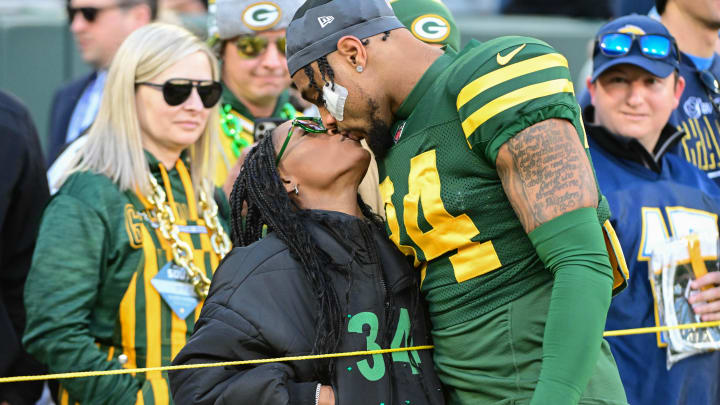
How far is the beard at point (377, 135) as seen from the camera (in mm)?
2598

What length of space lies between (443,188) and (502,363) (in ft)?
1.51

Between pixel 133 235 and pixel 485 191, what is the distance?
1691 mm

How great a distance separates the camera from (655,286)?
145 inches

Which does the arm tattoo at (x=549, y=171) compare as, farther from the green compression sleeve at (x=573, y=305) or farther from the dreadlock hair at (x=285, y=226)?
the dreadlock hair at (x=285, y=226)

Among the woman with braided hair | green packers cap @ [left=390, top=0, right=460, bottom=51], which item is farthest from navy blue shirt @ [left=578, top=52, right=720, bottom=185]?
the woman with braided hair

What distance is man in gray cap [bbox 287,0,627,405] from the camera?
2.24 meters

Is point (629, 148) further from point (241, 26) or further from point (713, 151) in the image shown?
point (241, 26)

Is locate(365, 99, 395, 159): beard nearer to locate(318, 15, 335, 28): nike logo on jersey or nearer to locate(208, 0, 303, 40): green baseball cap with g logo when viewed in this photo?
locate(318, 15, 335, 28): nike logo on jersey

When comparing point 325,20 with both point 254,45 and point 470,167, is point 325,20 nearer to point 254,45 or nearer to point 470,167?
point 470,167

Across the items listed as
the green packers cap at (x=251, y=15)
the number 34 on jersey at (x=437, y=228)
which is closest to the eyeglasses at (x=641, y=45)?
the green packers cap at (x=251, y=15)

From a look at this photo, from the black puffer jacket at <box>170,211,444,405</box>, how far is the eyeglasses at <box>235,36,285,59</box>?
2.13 m

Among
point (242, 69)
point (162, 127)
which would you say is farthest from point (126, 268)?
point (242, 69)

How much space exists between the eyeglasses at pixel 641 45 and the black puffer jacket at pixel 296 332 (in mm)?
1741

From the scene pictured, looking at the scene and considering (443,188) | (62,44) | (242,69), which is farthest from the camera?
(62,44)
